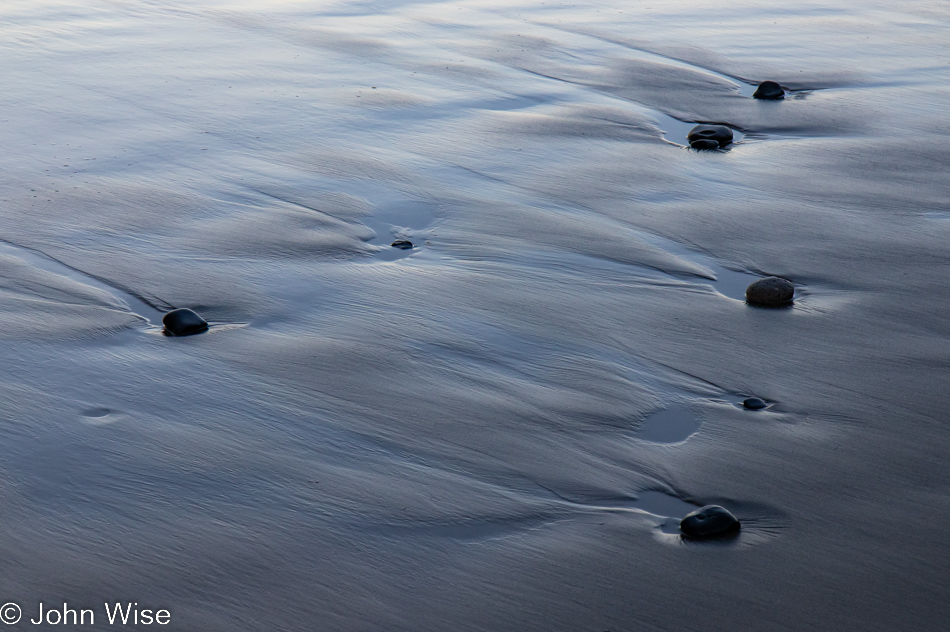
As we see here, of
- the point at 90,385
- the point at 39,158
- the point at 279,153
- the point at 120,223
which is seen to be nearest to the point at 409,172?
the point at 279,153

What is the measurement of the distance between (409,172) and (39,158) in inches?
64.8

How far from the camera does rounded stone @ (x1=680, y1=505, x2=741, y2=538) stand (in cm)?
225

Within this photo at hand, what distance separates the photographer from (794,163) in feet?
15.2

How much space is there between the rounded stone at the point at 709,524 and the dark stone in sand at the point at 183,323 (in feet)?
5.24

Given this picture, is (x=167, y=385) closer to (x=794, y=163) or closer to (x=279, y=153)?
(x=279, y=153)

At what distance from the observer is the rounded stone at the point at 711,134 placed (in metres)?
4.90

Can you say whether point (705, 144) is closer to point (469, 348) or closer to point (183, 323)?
point (469, 348)

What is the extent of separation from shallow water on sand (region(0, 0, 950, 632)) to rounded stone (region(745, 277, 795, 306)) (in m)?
0.05

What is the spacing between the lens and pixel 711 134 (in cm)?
492

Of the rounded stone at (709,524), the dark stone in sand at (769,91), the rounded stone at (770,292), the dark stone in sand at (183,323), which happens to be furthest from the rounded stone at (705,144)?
the rounded stone at (709,524)

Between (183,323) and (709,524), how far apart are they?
66.0 inches

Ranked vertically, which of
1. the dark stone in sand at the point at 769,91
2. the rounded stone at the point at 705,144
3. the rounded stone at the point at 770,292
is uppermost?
Answer: the dark stone in sand at the point at 769,91

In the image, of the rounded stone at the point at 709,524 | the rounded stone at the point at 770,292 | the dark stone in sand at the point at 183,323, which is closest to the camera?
the rounded stone at the point at 709,524

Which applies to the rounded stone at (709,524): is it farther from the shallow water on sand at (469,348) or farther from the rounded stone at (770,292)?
the rounded stone at (770,292)
